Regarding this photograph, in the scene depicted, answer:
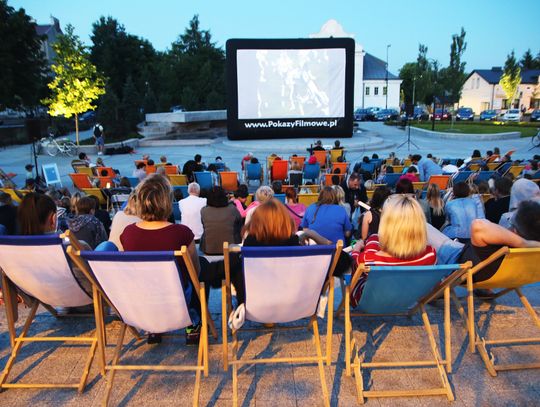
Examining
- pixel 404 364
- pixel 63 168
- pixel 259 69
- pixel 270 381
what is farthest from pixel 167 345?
pixel 259 69

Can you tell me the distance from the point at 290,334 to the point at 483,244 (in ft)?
4.61

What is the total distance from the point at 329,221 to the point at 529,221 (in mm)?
1578

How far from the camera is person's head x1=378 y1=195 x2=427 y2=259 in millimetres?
2348

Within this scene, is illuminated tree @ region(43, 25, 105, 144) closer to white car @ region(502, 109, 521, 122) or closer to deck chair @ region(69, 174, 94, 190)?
deck chair @ region(69, 174, 94, 190)

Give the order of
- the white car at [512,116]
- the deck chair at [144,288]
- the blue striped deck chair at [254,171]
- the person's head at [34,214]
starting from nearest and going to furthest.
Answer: the deck chair at [144,288] → the person's head at [34,214] → the blue striped deck chair at [254,171] → the white car at [512,116]

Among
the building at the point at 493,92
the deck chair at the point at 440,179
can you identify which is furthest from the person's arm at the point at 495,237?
the building at the point at 493,92

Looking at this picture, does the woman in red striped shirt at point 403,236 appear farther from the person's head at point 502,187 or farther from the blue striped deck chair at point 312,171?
the blue striped deck chair at point 312,171

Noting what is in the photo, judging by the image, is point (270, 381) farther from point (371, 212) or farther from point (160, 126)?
point (160, 126)

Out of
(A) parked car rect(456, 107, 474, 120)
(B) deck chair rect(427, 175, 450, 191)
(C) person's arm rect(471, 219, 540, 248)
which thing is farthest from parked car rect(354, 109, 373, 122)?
(C) person's arm rect(471, 219, 540, 248)

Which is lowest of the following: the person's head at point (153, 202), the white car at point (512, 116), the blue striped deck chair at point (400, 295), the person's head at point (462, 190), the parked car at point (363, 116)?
the blue striped deck chair at point (400, 295)

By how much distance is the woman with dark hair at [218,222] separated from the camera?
13.1 feet

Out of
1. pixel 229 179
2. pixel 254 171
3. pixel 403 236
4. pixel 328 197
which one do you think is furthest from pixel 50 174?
pixel 403 236

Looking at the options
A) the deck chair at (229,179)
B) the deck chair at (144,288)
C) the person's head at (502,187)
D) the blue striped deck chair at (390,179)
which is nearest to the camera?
the deck chair at (144,288)

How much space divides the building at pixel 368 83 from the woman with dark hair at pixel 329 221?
54.1 m
